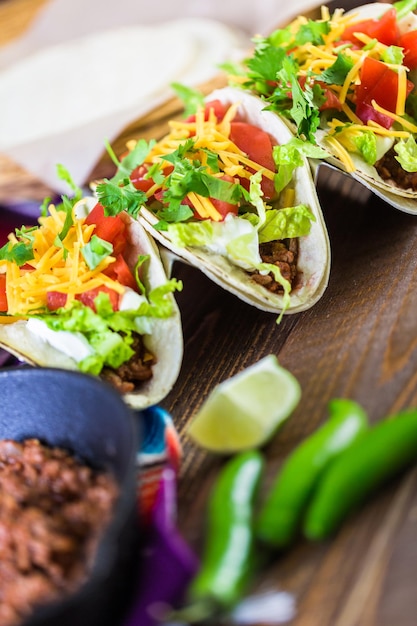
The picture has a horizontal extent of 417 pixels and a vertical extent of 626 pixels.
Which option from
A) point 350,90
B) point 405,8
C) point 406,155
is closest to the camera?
point 406,155

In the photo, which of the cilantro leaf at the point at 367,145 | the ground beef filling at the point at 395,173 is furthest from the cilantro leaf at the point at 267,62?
the ground beef filling at the point at 395,173

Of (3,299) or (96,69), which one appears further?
(96,69)

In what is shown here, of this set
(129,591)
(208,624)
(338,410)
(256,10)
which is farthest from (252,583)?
(256,10)

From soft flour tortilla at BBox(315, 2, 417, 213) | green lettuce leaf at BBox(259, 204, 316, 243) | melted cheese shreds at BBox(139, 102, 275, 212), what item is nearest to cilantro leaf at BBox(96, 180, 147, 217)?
melted cheese shreds at BBox(139, 102, 275, 212)

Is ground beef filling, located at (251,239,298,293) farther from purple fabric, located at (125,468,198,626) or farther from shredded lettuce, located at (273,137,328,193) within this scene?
purple fabric, located at (125,468,198,626)

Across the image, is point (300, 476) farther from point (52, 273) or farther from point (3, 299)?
point (3, 299)

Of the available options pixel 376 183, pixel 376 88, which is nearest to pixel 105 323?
pixel 376 183
